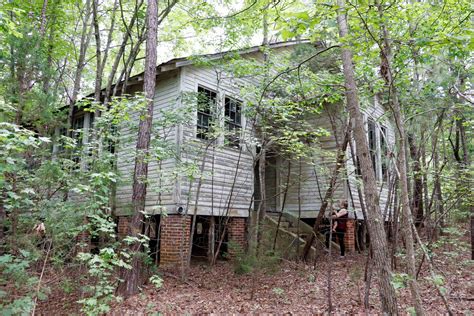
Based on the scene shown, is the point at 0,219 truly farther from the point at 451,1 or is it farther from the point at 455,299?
the point at 455,299

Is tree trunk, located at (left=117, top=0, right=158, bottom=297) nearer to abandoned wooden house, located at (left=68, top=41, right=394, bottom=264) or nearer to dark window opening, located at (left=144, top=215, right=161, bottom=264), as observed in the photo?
abandoned wooden house, located at (left=68, top=41, right=394, bottom=264)

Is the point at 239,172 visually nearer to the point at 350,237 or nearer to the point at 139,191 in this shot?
the point at 350,237

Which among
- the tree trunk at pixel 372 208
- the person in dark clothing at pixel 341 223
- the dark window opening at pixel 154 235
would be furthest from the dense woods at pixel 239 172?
the dark window opening at pixel 154 235

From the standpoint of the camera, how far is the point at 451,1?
4609 millimetres

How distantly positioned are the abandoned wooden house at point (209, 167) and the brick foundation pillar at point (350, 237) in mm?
34

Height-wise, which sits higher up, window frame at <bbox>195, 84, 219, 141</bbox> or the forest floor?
window frame at <bbox>195, 84, 219, 141</bbox>

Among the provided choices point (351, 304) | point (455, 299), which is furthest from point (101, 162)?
point (455, 299)

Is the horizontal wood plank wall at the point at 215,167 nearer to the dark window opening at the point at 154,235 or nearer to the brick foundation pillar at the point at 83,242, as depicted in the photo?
the dark window opening at the point at 154,235

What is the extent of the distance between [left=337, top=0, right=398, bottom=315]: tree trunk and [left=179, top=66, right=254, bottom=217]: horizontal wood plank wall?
14.8ft

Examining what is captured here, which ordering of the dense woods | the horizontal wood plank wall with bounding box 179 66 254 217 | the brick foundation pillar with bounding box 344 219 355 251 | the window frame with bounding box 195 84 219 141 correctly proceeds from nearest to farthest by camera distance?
1. the dense woods
2. the window frame with bounding box 195 84 219 141
3. the horizontal wood plank wall with bounding box 179 66 254 217
4. the brick foundation pillar with bounding box 344 219 355 251

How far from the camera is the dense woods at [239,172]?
15.9ft

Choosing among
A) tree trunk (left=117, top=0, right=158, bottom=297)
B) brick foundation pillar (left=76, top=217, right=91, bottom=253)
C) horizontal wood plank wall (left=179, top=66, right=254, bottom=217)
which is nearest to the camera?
brick foundation pillar (left=76, top=217, right=91, bottom=253)

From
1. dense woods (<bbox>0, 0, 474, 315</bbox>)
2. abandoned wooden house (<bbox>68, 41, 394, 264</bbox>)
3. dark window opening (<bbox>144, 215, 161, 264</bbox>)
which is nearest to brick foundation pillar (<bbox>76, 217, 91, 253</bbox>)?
dense woods (<bbox>0, 0, 474, 315</bbox>)

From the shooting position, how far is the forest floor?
6172 mm
